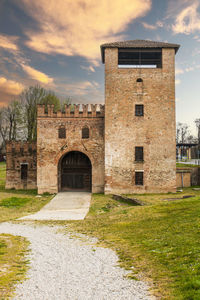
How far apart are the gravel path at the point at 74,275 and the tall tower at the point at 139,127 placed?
12.2m

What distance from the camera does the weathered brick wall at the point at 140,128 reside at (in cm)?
2016

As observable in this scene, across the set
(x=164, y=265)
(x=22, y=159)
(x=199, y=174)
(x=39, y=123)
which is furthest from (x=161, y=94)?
(x=164, y=265)

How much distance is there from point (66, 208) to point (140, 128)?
9.10 meters

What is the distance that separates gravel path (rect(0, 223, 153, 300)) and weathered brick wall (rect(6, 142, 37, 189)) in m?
16.3

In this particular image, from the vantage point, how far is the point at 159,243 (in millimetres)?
7316

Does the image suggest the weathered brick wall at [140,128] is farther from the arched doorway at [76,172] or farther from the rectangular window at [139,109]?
the arched doorway at [76,172]

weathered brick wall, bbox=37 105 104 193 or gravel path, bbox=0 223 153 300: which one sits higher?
weathered brick wall, bbox=37 105 104 193

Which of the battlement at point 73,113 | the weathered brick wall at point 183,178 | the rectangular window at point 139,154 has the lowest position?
the weathered brick wall at point 183,178

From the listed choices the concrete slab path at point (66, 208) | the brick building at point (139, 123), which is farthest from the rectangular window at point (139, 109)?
the concrete slab path at point (66, 208)

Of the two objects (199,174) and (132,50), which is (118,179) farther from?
(132,50)

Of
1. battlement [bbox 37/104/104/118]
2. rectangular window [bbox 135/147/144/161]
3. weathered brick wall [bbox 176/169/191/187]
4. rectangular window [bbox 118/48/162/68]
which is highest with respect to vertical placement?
rectangular window [bbox 118/48/162/68]

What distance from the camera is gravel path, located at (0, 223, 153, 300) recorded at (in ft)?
15.4

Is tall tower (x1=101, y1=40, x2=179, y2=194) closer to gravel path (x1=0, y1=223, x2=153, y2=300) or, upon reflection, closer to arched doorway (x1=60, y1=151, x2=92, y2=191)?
arched doorway (x1=60, y1=151, x2=92, y2=191)

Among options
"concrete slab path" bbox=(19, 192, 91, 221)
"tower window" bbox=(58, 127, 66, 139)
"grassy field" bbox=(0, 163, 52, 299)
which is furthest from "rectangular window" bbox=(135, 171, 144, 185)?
"grassy field" bbox=(0, 163, 52, 299)
